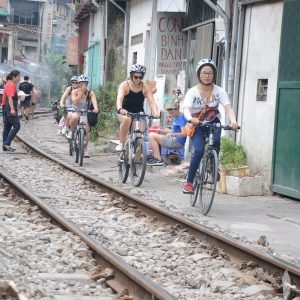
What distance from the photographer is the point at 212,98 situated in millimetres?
10664

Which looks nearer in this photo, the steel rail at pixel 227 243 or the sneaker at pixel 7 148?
the steel rail at pixel 227 243

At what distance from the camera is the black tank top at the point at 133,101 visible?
13.3 m

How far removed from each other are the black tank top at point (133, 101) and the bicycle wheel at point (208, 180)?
3.08 m

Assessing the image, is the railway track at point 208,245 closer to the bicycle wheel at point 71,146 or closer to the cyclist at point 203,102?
the cyclist at point 203,102

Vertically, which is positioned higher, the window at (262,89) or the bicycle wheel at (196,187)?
the window at (262,89)

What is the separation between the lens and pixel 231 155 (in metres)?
13.4

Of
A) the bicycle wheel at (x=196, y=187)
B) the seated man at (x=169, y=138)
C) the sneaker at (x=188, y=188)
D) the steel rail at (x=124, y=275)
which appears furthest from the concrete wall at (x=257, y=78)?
the steel rail at (x=124, y=275)

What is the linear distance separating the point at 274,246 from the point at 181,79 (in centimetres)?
1316

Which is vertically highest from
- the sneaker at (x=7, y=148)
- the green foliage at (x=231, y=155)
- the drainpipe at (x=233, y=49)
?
the drainpipe at (x=233, y=49)

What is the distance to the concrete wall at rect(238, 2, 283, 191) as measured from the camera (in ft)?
42.5

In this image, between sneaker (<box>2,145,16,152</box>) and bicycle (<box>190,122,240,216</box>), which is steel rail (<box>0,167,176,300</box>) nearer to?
bicycle (<box>190,122,240,216</box>)

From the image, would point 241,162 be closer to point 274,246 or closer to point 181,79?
point 274,246

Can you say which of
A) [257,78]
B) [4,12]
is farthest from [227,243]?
[4,12]

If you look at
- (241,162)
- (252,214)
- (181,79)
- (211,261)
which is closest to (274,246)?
(211,261)
